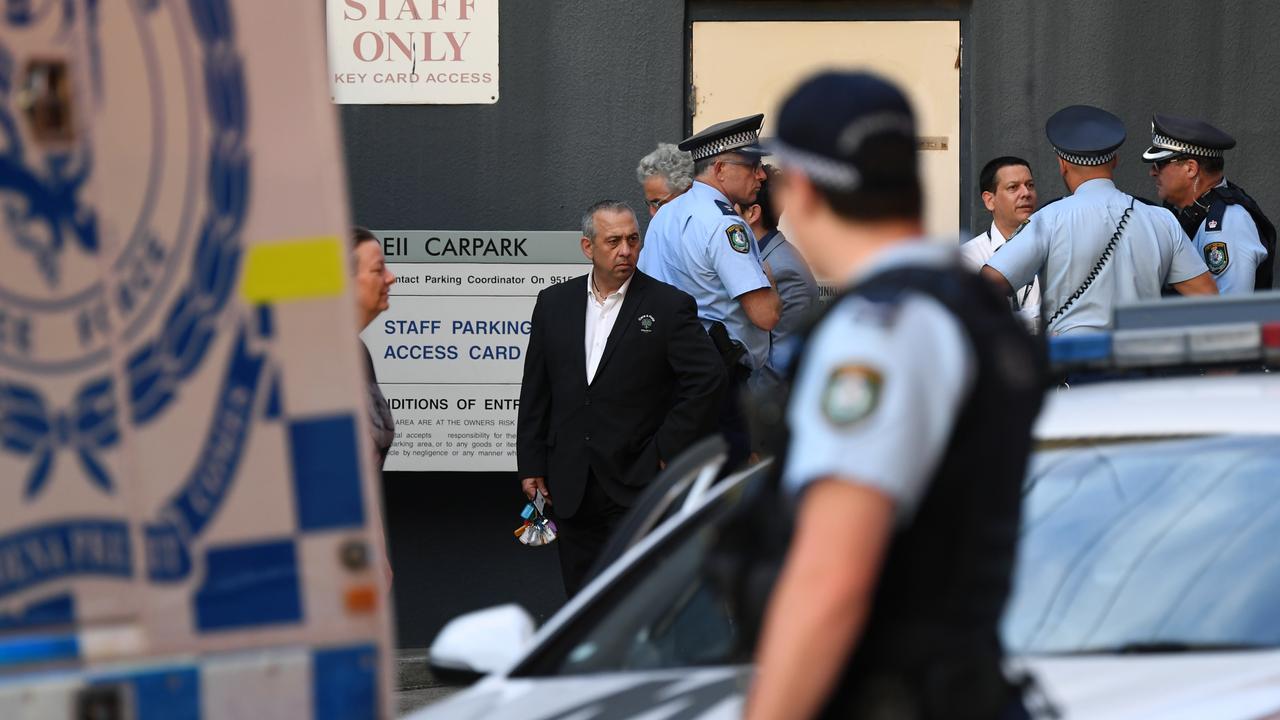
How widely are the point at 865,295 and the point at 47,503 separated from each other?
1.46 m

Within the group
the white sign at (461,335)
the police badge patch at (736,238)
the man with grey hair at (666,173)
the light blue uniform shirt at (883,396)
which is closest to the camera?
the light blue uniform shirt at (883,396)

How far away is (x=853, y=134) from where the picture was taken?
2.10 meters

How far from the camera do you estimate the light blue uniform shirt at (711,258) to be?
21.9ft

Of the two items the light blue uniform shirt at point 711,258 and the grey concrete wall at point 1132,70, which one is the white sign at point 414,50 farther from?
the grey concrete wall at point 1132,70

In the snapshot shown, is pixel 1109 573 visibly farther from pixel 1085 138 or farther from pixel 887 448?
pixel 1085 138

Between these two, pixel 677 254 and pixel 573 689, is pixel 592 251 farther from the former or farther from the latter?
pixel 573 689

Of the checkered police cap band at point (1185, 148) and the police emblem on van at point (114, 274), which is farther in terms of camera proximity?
the checkered police cap band at point (1185, 148)

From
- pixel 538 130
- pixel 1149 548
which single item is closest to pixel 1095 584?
pixel 1149 548

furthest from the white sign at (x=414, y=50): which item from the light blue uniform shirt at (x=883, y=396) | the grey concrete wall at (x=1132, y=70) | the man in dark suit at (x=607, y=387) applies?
the light blue uniform shirt at (x=883, y=396)

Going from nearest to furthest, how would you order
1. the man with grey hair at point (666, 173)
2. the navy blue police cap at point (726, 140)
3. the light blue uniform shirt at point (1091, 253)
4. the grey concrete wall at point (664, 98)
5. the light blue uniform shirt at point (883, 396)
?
the light blue uniform shirt at point (883, 396), the light blue uniform shirt at point (1091, 253), the navy blue police cap at point (726, 140), the man with grey hair at point (666, 173), the grey concrete wall at point (664, 98)

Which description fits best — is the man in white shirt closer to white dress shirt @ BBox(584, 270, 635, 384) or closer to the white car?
white dress shirt @ BBox(584, 270, 635, 384)

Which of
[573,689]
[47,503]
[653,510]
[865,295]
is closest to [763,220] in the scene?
[653,510]

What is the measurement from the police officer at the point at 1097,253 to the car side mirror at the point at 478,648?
125 inches

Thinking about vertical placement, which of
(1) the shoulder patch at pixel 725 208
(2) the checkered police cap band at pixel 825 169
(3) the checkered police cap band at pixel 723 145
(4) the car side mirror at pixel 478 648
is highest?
(3) the checkered police cap band at pixel 723 145
